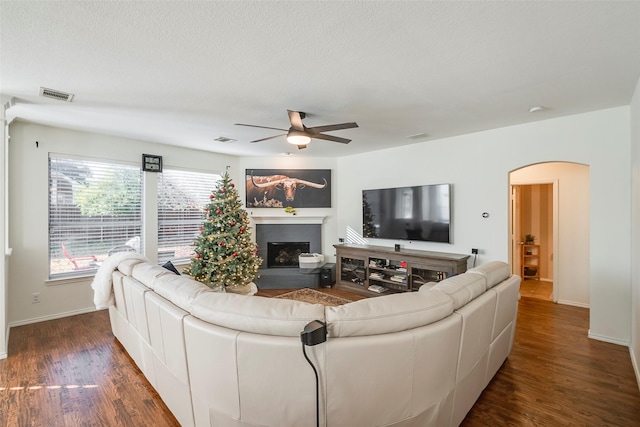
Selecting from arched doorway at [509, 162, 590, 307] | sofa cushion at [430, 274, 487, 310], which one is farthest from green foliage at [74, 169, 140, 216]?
arched doorway at [509, 162, 590, 307]

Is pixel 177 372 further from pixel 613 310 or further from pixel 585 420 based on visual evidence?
pixel 613 310

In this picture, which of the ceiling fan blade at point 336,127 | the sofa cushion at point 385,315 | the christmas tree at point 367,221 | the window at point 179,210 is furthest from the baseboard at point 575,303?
the window at point 179,210

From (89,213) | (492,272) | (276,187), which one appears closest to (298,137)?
(492,272)

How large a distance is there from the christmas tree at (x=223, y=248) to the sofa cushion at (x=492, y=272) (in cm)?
275

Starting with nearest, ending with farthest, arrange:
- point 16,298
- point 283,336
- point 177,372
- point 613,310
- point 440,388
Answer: point 283,336 < point 440,388 < point 177,372 < point 613,310 < point 16,298

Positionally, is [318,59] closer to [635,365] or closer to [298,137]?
[298,137]

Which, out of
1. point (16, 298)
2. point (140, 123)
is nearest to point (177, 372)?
point (140, 123)

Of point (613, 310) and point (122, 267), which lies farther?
point (613, 310)

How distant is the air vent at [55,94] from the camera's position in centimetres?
265

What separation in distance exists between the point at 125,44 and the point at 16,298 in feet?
12.4

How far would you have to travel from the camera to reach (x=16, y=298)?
361cm

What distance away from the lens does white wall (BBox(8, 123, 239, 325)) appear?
3.60 meters

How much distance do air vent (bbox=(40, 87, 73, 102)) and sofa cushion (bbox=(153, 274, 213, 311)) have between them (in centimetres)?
217

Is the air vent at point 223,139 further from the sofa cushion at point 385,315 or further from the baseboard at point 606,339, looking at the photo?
the baseboard at point 606,339
